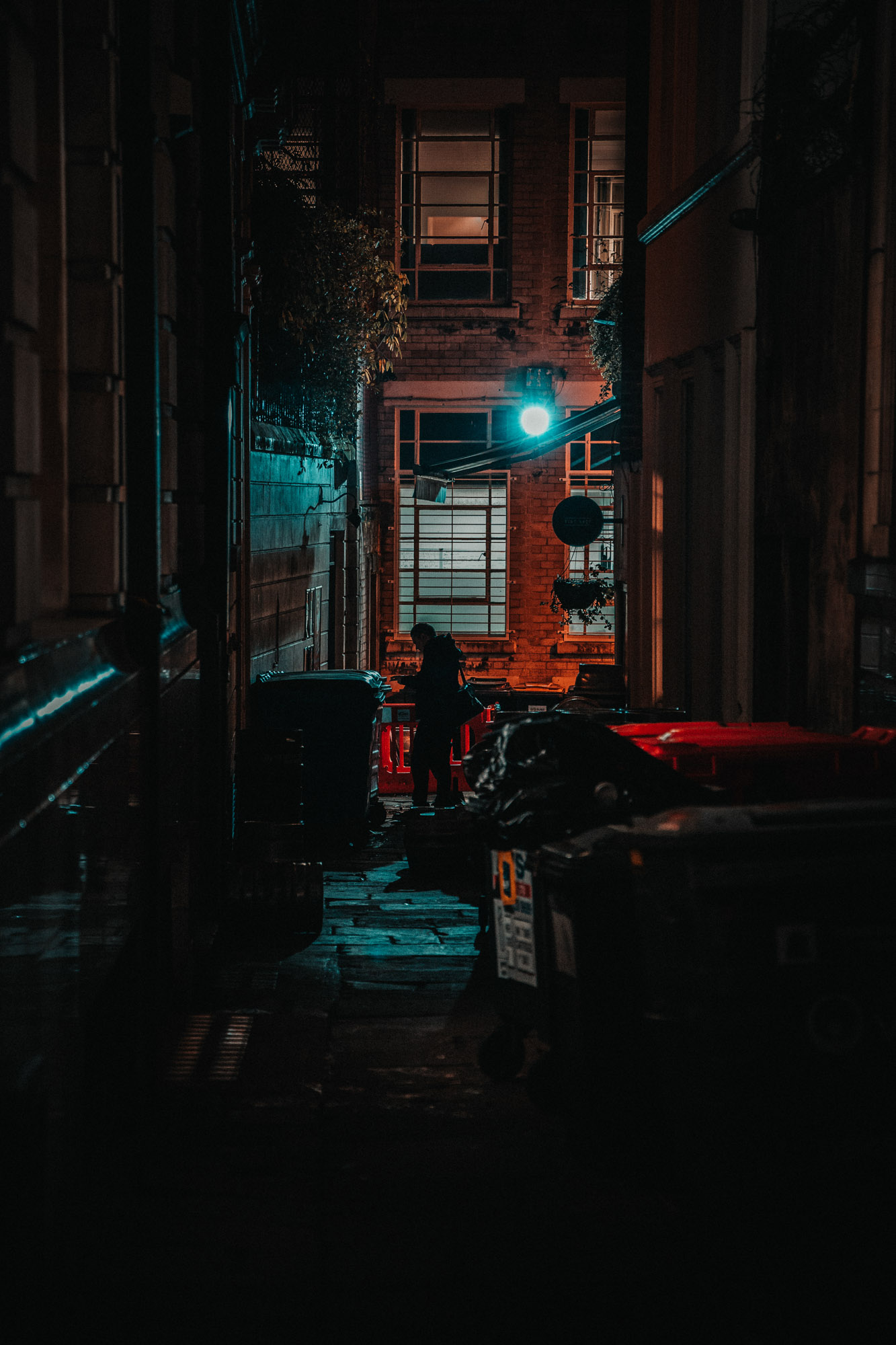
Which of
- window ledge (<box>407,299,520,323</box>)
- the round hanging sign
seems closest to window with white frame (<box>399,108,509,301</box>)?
window ledge (<box>407,299,520,323</box>)

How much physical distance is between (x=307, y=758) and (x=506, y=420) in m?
12.4

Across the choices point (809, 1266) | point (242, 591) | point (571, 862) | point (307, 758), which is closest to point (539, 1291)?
point (809, 1266)

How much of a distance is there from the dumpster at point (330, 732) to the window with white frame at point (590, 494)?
11.3 metres

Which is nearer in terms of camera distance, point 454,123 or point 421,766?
point 421,766

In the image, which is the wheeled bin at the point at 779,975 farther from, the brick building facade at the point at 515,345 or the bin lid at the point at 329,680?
the brick building facade at the point at 515,345

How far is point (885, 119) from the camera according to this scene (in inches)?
279

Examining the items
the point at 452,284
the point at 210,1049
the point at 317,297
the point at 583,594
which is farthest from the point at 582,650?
the point at 210,1049

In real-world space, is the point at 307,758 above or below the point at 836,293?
below

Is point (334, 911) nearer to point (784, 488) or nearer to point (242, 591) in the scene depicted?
point (242, 591)

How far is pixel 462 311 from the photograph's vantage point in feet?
72.8

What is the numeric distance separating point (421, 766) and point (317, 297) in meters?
4.35

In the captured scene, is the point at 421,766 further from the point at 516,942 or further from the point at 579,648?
the point at 579,648

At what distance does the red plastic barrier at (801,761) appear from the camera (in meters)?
5.48

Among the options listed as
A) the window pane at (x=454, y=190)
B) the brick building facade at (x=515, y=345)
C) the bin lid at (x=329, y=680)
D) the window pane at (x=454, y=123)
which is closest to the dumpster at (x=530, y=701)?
the bin lid at (x=329, y=680)
